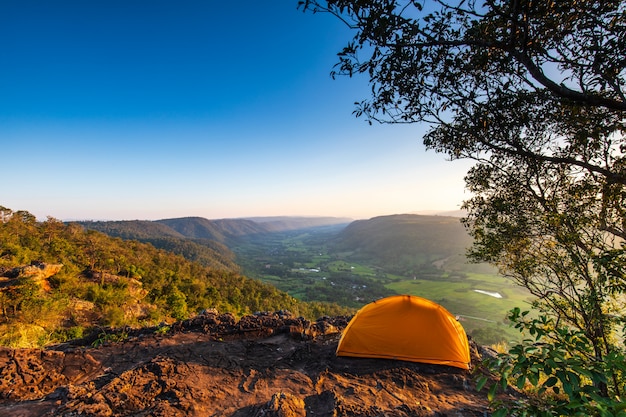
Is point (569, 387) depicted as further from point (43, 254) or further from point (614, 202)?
point (43, 254)

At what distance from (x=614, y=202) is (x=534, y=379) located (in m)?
7.31

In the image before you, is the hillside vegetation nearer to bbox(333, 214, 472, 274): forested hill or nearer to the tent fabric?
the tent fabric

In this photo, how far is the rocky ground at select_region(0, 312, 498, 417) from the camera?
514 centimetres

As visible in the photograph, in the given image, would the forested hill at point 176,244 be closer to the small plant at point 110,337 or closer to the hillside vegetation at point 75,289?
the hillside vegetation at point 75,289

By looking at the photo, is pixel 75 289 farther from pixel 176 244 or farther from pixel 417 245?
pixel 417 245

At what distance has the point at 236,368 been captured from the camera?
709cm

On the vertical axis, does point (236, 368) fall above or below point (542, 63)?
below

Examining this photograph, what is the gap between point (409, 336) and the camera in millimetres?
8094

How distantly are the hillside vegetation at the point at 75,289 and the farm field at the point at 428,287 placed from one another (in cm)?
4116

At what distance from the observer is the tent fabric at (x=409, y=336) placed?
7.83 m

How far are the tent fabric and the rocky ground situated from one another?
0.94 feet

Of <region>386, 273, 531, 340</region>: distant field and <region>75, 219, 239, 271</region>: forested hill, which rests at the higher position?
<region>75, 219, 239, 271</region>: forested hill

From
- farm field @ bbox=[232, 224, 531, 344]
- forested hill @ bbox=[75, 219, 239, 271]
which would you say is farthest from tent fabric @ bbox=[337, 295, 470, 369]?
forested hill @ bbox=[75, 219, 239, 271]

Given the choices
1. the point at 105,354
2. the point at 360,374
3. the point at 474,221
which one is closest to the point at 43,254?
the point at 105,354
